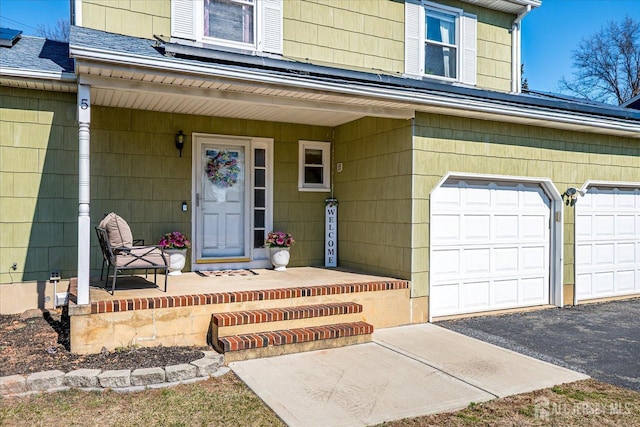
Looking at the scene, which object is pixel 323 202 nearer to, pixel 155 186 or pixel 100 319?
pixel 155 186

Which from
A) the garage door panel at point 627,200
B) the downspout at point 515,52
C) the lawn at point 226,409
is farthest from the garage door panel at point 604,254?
the lawn at point 226,409

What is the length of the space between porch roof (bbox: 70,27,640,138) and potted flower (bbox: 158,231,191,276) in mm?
1846

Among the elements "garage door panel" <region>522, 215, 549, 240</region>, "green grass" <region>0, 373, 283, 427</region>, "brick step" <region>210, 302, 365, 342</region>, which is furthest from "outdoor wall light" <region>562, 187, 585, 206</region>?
"green grass" <region>0, 373, 283, 427</region>

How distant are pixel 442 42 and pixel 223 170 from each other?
4.89m

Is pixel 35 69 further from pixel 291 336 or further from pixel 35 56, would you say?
pixel 291 336

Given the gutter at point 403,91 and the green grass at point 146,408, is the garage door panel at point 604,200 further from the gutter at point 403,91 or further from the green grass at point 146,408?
the green grass at point 146,408

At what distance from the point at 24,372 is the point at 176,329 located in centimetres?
147

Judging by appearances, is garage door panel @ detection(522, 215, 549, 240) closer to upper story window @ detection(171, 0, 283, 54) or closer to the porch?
the porch

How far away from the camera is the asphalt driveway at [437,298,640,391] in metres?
5.19

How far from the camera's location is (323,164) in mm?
8609

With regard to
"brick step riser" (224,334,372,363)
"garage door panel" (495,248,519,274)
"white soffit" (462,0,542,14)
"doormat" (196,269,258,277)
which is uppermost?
"white soffit" (462,0,542,14)

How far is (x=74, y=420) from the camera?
3744 mm

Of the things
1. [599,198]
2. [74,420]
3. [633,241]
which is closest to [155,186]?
[74,420]

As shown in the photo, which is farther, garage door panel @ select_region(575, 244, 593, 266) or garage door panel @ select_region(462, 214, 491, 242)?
garage door panel @ select_region(575, 244, 593, 266)
